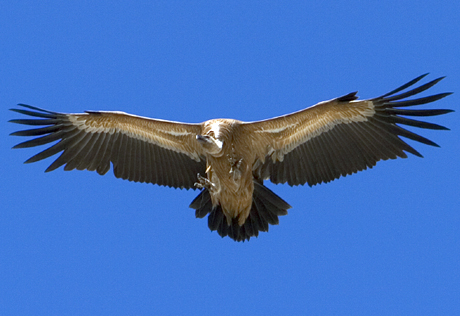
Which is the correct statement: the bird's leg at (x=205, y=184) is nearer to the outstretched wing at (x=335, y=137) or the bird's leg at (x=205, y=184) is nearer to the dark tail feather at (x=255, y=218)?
the dark tail feather at (x=255, y=218)

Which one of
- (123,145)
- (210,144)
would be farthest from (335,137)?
(123,145)

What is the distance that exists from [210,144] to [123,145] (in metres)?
1.53

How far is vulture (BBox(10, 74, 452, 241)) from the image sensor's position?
1038 centimetres

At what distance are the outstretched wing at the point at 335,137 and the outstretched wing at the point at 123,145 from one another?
0.99 m

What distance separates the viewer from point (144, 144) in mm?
11102

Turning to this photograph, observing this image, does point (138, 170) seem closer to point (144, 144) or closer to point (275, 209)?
point (144, 144)

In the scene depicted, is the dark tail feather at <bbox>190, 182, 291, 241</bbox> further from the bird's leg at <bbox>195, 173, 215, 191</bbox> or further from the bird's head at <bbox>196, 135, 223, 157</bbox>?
the bird's head at <bbox>196, 135, 223, 157</bbox>

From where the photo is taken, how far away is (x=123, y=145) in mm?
11094

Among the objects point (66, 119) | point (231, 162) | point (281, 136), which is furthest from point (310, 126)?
point (66, 119)

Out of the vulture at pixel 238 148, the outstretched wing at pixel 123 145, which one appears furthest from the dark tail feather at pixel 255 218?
the outstretched wing at pixel 123 145

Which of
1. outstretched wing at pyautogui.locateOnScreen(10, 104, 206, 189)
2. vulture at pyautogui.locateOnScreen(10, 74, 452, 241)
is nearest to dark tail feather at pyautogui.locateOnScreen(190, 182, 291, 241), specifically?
vulture at pyautogui.locateOnScreen(10, 74, 452, 241)

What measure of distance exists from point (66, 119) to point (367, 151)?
3.93m

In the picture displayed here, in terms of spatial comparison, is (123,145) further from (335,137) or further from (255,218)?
(335,137)

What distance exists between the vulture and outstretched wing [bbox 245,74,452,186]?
1 centimetres
